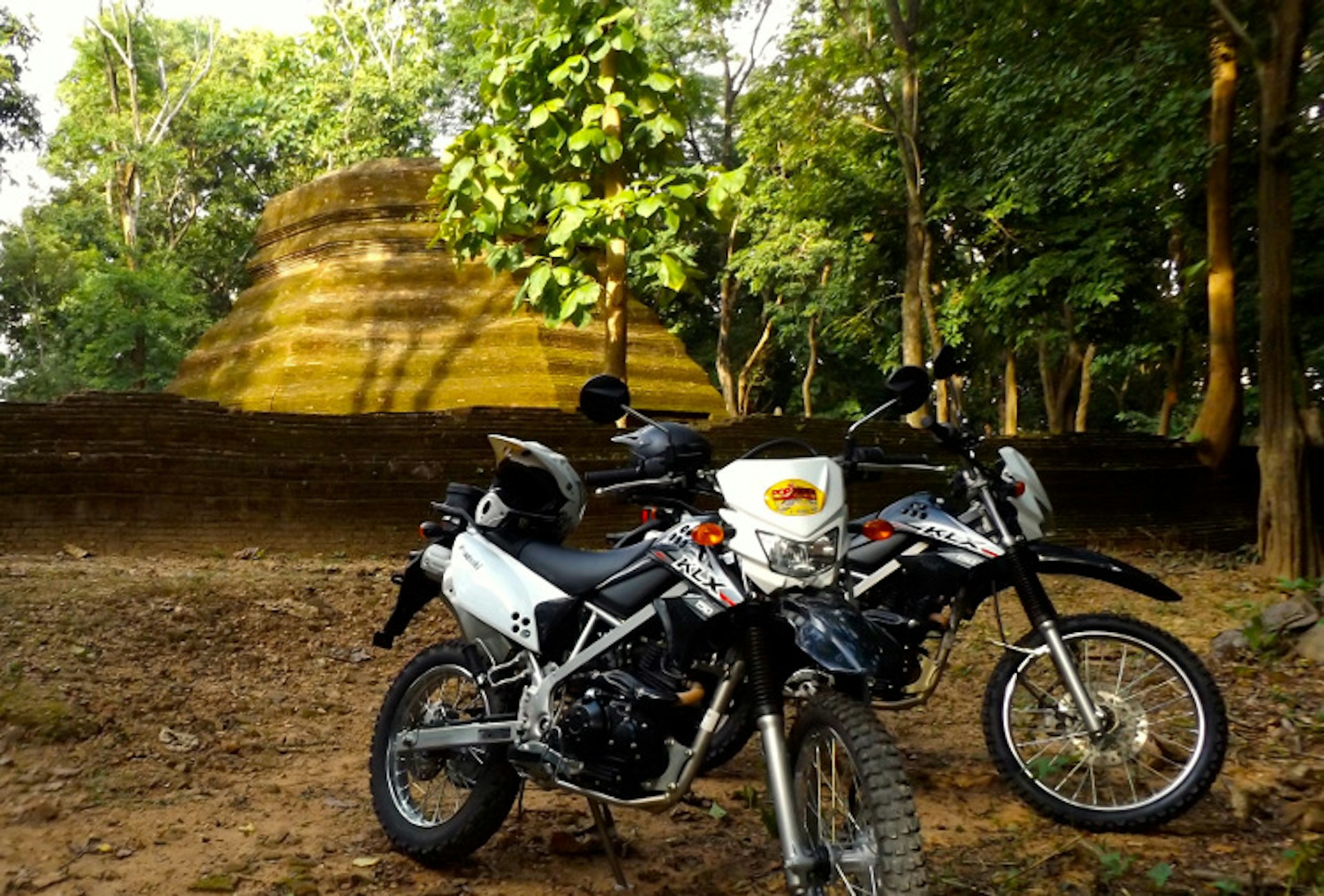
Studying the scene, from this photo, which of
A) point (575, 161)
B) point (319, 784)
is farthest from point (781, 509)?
point (575, 161)

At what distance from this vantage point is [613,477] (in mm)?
3047

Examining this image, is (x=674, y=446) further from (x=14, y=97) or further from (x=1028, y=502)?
(x=14, y=97)

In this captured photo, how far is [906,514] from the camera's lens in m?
3.94

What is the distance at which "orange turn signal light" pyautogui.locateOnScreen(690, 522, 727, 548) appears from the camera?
2857 millimetres

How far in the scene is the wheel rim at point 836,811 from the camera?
8.22 ft

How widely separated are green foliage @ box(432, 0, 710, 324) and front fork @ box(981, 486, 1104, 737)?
20.7 feet

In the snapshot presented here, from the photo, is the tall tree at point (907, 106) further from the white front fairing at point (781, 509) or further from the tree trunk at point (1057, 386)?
the white front fairing at point (781, 509)

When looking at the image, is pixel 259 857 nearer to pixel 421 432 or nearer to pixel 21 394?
pixel 421 432

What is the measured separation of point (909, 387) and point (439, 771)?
73.9 inches

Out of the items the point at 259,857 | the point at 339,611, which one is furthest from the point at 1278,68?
the point at 259,857

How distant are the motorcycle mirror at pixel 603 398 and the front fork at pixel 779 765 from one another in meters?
0.72

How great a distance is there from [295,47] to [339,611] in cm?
2193

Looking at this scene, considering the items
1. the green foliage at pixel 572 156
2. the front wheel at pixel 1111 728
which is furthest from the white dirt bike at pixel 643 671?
the green foliage at pixel 572 156

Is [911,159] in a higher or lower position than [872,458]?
higher
